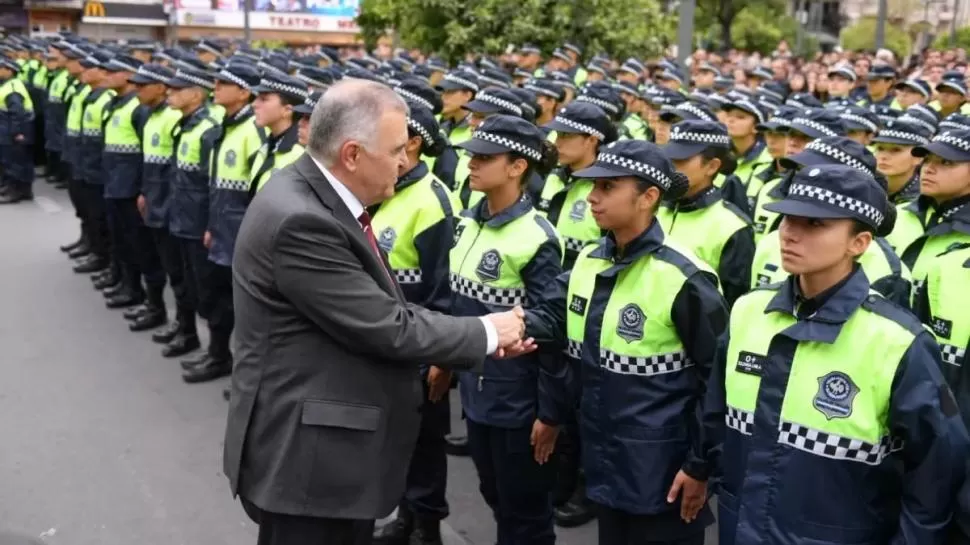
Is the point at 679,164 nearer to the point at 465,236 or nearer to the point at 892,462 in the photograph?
the point at 465,236

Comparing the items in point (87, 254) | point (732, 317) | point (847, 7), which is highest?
point (847, 7)

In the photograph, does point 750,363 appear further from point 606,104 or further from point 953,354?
point 606,104

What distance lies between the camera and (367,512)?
9.09ft

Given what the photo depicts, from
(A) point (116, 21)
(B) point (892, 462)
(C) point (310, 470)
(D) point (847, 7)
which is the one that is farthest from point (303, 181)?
(D) point (847, 7)

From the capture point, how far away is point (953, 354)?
3.83 meters

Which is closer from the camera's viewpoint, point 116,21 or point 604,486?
point 604,486

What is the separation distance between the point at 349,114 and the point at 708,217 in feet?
8.81

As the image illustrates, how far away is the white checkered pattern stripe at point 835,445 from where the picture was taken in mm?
2650

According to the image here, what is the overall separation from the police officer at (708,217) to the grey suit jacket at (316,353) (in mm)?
2396

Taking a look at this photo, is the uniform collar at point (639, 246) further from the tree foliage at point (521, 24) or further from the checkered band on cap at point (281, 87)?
the tree foliage at point (521, 24)

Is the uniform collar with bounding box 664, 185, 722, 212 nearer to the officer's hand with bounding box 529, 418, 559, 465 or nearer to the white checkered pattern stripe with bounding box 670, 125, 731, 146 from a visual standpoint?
the white checkered pattern stripe with bounding box 670, 125, 731, 146

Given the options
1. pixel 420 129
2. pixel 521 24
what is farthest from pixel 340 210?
pixel 521 24

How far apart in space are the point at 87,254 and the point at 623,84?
623 cm

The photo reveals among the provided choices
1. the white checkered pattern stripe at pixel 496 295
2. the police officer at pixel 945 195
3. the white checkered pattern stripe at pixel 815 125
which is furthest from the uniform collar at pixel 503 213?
the white checkered pattern stripe at pixel 815 125
